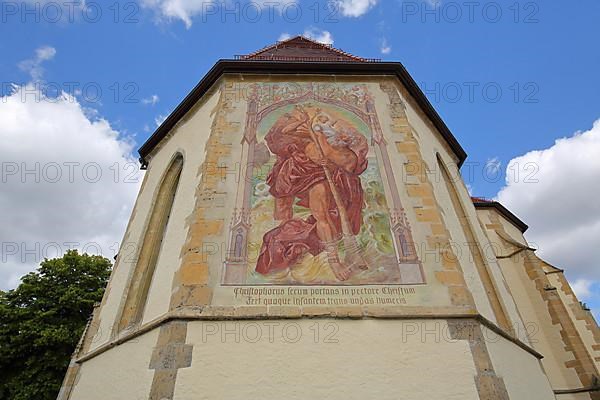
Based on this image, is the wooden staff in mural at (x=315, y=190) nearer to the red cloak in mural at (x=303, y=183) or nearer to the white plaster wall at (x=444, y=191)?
the red cloak in mural at (x=303, y=183)

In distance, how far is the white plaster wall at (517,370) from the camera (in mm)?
4499

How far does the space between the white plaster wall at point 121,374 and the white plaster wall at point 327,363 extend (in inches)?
21.5

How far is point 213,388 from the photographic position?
3.94 meters

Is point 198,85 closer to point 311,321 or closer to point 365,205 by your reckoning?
point 365,205

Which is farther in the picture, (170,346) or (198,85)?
(198,85)

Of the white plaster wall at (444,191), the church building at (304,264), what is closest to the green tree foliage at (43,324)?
the church building at (304,264)

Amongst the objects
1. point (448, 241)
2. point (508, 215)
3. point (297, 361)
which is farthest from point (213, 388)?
point (508, 215)

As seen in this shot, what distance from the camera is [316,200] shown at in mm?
5410

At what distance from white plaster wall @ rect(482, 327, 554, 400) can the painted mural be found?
3.90 feet

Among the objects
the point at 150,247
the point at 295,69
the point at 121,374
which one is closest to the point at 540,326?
the point at 295,69

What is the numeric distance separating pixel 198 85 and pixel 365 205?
13.7 feet

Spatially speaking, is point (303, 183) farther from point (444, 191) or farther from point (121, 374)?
point (121, 374)

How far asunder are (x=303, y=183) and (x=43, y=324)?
12339 millimetres

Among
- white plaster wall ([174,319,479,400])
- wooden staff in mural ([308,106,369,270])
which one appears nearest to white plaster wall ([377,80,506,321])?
wooden staff in mural ([308,106,369,270])
